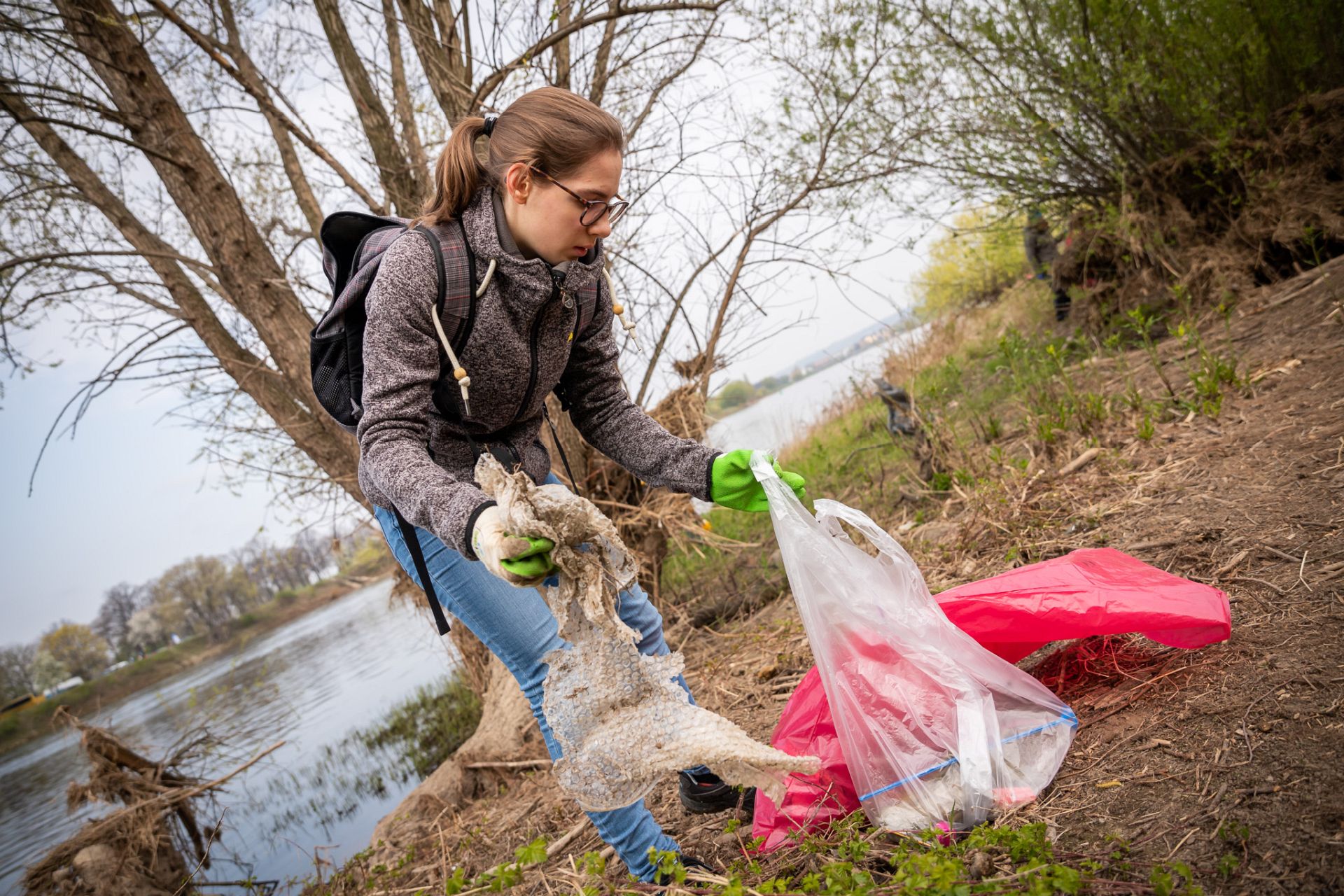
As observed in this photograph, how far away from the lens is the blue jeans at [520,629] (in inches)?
61.3

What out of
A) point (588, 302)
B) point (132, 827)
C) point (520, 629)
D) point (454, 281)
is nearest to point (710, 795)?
Answer: point (520, 629)

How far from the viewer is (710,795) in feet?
6.12

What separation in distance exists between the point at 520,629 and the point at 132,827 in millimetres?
3631

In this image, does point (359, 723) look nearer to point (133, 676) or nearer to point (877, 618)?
point (877, 618)

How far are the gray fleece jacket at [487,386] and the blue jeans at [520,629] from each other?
0.19 meters

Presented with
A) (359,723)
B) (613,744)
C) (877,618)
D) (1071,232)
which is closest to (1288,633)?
(877,618)

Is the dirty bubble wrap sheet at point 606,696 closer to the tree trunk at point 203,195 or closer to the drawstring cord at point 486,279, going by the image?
the drawstring cord at point 486,279

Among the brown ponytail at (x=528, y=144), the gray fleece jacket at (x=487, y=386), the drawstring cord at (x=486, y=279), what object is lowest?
the gray fleece jacket at (x=487, y=386)

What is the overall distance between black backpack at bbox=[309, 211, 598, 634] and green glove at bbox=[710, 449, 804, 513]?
0.51m

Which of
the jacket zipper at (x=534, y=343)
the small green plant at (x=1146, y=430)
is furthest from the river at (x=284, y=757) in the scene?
the small green plant at (x=1146, y=430)

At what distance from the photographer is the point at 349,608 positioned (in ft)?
63.9

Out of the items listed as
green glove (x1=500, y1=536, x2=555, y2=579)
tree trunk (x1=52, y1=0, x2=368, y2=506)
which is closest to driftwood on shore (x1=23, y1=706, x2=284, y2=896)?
tree trunk (x1=52, y1=0, x2=368, y2=506)

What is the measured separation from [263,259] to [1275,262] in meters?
6.03

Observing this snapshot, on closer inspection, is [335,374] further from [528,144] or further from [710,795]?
[710,795]
